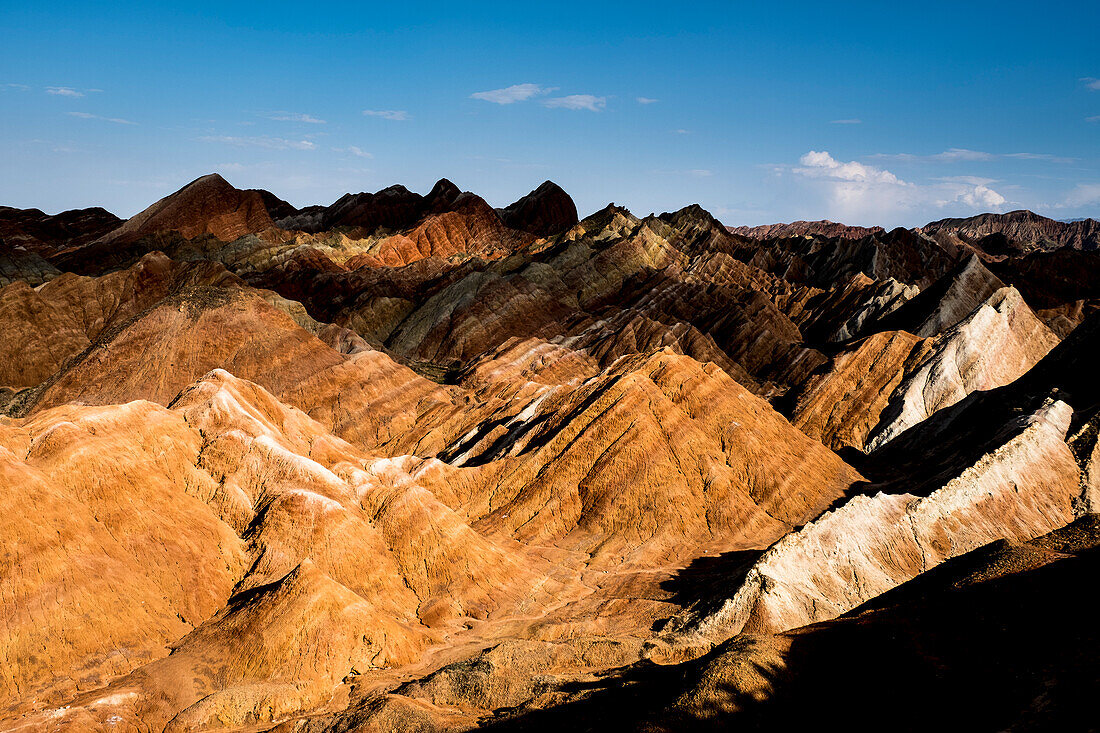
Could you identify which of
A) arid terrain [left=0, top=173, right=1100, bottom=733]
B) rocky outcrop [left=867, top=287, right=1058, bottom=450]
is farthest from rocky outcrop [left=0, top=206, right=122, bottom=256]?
rocky outcrop [left=867, top=287, right=1058, bottom=450]

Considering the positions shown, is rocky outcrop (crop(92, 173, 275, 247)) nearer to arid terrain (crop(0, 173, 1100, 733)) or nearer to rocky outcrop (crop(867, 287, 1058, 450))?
arid terrain (crop(0, 173, 1100, 733))

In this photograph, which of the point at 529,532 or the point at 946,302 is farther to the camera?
the point at 946,302

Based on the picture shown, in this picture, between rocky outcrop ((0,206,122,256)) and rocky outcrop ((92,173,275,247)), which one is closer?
rocky outcrop ((0,206,122,256))

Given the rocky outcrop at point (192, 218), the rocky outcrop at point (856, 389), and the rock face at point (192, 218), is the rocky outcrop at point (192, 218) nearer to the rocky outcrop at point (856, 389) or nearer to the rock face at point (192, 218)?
the rock face at point (192, 218)

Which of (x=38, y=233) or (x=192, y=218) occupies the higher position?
(x=192, y=218)

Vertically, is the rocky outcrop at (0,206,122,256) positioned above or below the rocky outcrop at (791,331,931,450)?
above

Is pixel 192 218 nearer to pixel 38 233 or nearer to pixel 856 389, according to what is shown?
pixel 38 233

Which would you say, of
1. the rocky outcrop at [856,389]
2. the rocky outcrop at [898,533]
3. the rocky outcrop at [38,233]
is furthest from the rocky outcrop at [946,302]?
the rocky outcrop at [38,233]

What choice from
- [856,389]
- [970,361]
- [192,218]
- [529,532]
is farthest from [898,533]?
[192,218]
